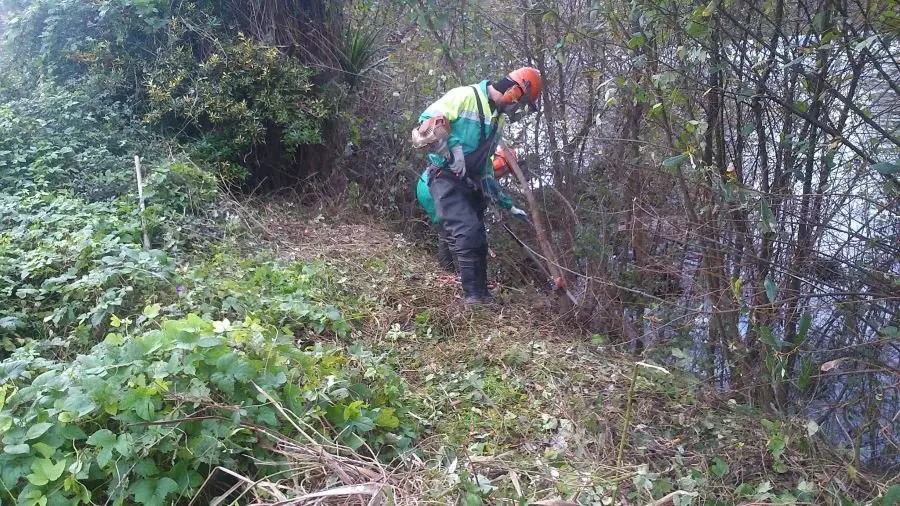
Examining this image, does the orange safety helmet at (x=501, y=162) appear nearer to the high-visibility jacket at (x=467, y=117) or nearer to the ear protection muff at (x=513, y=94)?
the high-visibility jacket at (x=467, y=117)

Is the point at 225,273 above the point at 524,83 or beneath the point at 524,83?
beneath

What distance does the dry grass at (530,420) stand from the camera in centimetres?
255

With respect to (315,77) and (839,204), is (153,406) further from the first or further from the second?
(315,77)

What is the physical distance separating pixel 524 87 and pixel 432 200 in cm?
121

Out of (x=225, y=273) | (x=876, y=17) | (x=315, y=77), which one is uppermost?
(x=876, y=17)

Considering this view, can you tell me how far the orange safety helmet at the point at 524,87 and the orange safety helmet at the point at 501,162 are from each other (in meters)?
0.53

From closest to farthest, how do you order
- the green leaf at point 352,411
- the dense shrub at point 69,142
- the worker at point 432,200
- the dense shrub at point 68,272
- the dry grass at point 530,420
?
the dry grass at point 530,420 < the green leaf at point 352,411 < the dense shrub at point 68,272 < the dense shrub at point 69,142 < the worker at point 432,200

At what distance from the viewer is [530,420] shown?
337 cm

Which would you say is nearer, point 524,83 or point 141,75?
point 524,83

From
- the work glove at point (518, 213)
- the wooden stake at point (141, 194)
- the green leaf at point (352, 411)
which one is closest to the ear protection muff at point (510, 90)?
the work glove at point (518, 213)

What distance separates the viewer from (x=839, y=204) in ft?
11.1

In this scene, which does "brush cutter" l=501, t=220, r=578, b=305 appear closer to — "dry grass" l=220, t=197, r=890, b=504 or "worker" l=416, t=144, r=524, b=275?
"dry grass" l=220, t=197, r=890, b=504

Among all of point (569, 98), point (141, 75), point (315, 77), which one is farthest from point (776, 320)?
point (141, 75)

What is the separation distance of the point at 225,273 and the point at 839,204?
3719 millimetres
